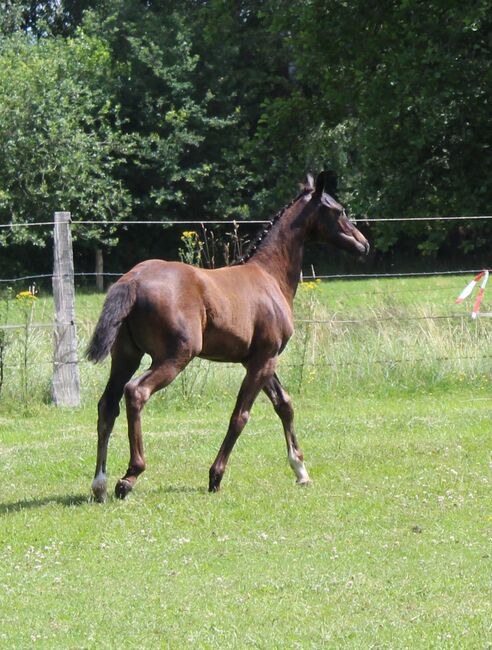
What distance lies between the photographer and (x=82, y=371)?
13789 millimetres

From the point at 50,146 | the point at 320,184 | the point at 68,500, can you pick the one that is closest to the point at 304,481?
the point at 68,500

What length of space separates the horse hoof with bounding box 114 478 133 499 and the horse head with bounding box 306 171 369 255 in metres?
2.68

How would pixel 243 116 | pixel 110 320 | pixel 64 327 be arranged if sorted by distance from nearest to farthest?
pixel 110 320 < pixel 64 327 < pixel 243 116

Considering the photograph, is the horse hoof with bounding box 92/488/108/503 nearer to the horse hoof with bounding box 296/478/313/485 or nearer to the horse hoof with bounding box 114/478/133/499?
the horse hoof with bounding box 114/478/133/499

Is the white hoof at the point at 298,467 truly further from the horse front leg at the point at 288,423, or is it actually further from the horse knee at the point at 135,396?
the horse knee at the point at 135,396

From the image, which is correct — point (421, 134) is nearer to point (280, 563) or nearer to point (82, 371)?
point (82, 371)

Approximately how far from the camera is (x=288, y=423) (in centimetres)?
931

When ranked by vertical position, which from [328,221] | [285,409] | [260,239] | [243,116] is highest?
[328,221]

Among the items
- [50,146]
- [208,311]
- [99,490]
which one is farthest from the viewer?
[50,146]

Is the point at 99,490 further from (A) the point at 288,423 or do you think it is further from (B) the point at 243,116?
(B) the point at 243,116

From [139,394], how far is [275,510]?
1.24 metres

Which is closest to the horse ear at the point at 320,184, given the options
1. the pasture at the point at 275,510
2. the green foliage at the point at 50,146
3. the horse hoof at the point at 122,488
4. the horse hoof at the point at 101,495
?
the pasture at the point at 275,510

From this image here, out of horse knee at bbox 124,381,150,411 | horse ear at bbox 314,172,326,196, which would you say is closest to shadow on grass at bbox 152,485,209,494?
horse knee at bbox 124,381,150,411

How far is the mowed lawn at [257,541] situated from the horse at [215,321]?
19.5 inches
